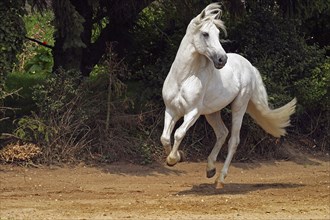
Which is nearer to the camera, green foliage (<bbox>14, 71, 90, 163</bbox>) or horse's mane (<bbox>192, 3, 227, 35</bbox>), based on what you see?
horse's mane (<bbox>192, 3, 227, 35</bbox>)

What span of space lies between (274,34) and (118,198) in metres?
6.08

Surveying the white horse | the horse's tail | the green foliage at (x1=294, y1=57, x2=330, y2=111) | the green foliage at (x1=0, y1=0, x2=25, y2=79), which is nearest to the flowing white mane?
the white horse

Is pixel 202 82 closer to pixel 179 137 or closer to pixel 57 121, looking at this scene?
pixel 179 137

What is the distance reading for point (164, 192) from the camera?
40.1ft

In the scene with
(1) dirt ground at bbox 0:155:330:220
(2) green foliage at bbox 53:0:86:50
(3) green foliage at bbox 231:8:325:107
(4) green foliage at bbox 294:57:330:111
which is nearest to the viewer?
(1) dirt ground at bbox 0:155:330:220

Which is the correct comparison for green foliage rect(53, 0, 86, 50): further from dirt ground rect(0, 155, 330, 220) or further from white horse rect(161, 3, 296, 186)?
white horse rect(161, 3, 296, 186)

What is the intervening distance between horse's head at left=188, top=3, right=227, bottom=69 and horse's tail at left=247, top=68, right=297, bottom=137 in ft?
5.54

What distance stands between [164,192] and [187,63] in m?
1.80

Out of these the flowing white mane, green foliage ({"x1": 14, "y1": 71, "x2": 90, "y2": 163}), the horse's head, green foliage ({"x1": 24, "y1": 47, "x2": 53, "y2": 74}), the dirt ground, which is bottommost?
the dirt ground

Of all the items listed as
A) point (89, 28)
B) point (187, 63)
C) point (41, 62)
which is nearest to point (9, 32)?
point (89, 28)

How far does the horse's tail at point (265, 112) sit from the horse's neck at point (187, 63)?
1525 mm

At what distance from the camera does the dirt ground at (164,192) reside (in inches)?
400

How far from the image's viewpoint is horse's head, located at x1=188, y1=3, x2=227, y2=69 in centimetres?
1160

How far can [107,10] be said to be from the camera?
51.5ft
